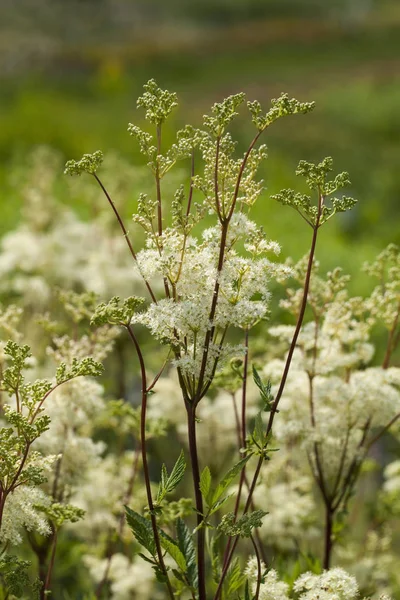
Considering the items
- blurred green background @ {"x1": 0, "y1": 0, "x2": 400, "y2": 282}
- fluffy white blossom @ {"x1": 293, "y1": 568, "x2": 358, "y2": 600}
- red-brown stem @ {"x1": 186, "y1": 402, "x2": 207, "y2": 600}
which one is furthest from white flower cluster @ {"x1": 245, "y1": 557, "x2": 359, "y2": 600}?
blurred green background @ {"x1": 0, "y1": 0, "x2": 400, "y2": 282}

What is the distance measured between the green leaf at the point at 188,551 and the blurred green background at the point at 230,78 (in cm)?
350

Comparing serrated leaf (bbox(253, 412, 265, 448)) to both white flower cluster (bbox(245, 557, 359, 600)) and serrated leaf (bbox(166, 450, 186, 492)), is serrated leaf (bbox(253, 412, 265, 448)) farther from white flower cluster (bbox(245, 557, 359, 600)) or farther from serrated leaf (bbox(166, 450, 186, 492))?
white flower cluster (bbox(245, 557, 359, 600))

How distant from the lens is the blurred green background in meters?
8.45

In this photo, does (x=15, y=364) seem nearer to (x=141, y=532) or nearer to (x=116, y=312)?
(x=116, y=312)

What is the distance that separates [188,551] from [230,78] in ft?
46.1

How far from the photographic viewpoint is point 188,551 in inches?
62.6

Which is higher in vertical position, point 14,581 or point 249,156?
point 249,156

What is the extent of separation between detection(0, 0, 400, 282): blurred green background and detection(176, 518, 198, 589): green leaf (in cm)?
350

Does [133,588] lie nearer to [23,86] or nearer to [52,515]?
[52,515]

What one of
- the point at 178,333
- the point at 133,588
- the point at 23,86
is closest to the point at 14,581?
the point at 178,333

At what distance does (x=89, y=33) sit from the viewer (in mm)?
17781

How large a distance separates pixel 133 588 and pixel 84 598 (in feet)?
1.34

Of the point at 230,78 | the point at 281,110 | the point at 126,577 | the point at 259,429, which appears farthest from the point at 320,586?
the point at 230,78

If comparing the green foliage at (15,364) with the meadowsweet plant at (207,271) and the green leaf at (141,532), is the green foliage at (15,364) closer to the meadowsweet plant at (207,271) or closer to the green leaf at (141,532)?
the meadowsweet plant at (207,271)
